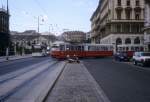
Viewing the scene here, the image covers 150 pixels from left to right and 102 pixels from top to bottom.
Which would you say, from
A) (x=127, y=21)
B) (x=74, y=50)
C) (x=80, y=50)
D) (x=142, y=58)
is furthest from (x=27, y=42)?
(x=142, y=58)

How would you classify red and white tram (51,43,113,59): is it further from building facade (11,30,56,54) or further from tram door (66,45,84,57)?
building facade (11,30,56,54)

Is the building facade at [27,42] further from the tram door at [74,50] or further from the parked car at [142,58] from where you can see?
the parked car at [142,58]

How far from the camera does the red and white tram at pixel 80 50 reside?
5759cm

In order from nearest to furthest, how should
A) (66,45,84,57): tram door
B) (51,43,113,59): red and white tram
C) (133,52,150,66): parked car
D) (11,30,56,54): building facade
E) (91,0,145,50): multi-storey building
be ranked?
(133,52,150,66): parked car → (51,43,113,59): red and white tram → (66,45,84,57): tram door → (91,0,145,50): multi-storey building → (11,30,56,54): building facade

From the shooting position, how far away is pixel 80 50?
6147 centimetres

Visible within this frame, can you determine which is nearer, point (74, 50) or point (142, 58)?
point (142, 58)

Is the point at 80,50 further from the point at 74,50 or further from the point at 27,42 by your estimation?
the point at 27,42

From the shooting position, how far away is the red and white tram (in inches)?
2267

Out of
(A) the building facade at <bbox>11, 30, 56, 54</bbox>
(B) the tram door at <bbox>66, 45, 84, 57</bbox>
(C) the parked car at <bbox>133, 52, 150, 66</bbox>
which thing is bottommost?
(C) the parked car at <bbox>133, 52, 150, 66</bbox>

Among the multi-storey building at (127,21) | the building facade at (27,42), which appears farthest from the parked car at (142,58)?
the building facade at (27,42)

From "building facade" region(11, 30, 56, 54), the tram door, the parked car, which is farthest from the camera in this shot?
"building facade" region(11, 30, 56, 54)

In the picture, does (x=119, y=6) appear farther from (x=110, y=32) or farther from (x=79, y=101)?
(x=79, y=101)

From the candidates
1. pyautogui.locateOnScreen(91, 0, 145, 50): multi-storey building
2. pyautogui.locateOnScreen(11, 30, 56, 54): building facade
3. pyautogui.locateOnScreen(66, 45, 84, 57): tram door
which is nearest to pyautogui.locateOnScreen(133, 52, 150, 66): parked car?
pyautogui.locateOnScreen(66, 45, 84, 57): tram door

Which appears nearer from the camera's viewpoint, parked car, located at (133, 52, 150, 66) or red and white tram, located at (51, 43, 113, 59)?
parked car, located at (133, 52, 150, 66)
